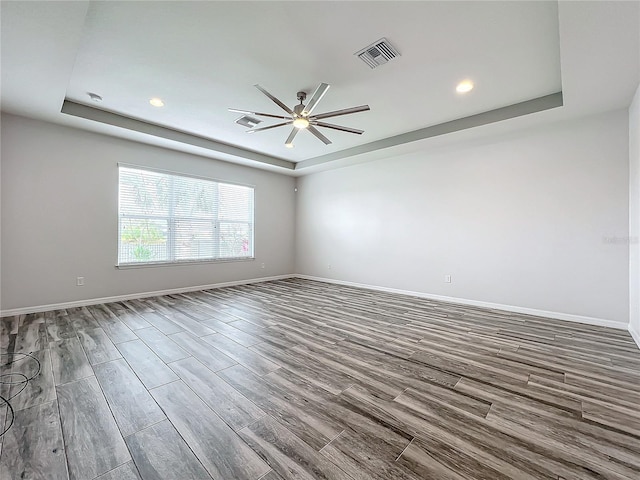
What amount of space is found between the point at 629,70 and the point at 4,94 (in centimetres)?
667

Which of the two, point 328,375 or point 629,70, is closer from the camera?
point 328,375

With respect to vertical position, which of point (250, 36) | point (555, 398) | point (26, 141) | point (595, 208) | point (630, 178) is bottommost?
point (555, 398)

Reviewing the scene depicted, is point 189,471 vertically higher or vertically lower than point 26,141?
lower

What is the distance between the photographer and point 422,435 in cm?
152

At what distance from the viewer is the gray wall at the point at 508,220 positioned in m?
3.45

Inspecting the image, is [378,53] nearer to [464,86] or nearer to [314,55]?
[314,55]

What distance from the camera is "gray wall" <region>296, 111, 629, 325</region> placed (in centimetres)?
345

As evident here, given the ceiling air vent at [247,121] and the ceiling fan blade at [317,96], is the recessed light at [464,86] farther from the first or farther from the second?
the ceiling air vent at [247,121]

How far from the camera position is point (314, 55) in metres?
2.63

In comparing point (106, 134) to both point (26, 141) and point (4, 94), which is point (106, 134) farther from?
point (4, 94)

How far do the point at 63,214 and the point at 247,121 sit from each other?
122 inches

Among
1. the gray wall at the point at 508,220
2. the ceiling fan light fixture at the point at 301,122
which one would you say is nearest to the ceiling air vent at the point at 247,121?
the ceiling fan light fixture at the point at 301,122

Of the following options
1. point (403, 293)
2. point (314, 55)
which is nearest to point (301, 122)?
point (314, 55)

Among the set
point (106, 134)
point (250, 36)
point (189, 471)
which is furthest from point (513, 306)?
point (106, 134)
